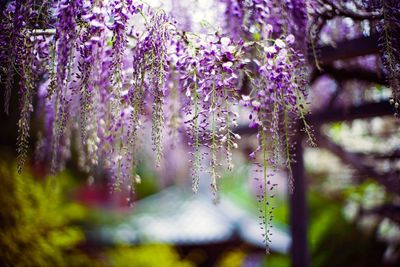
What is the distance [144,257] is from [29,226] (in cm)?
137

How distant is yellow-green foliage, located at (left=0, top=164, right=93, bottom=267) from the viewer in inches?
128

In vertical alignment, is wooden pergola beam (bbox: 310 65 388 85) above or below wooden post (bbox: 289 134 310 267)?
above

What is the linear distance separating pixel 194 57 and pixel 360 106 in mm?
1733

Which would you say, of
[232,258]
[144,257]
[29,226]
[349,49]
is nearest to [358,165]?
[349,49]

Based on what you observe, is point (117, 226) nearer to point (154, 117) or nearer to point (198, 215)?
point (198, 215)

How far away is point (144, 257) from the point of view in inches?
173

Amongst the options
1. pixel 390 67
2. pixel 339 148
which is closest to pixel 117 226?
pixel 339 148

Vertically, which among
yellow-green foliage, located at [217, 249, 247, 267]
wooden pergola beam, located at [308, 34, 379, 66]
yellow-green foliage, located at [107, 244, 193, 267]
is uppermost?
wooden pergola beam, located at [308, 34, 379, 66]

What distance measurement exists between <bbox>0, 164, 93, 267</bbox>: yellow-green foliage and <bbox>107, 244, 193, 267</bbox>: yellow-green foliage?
0.67m

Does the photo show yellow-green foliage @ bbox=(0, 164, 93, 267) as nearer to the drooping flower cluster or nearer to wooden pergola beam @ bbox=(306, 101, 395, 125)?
the drooping flower cluster

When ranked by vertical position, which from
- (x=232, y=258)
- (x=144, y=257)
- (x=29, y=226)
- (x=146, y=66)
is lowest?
(x=232, y=258)

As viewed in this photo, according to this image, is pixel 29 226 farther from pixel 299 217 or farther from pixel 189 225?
pixel 299 217

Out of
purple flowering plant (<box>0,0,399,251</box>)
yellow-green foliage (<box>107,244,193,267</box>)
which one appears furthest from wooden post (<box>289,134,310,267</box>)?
purple flowering plant (<box>0,0,399,251</box>)

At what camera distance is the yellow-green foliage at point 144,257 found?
4.34m
